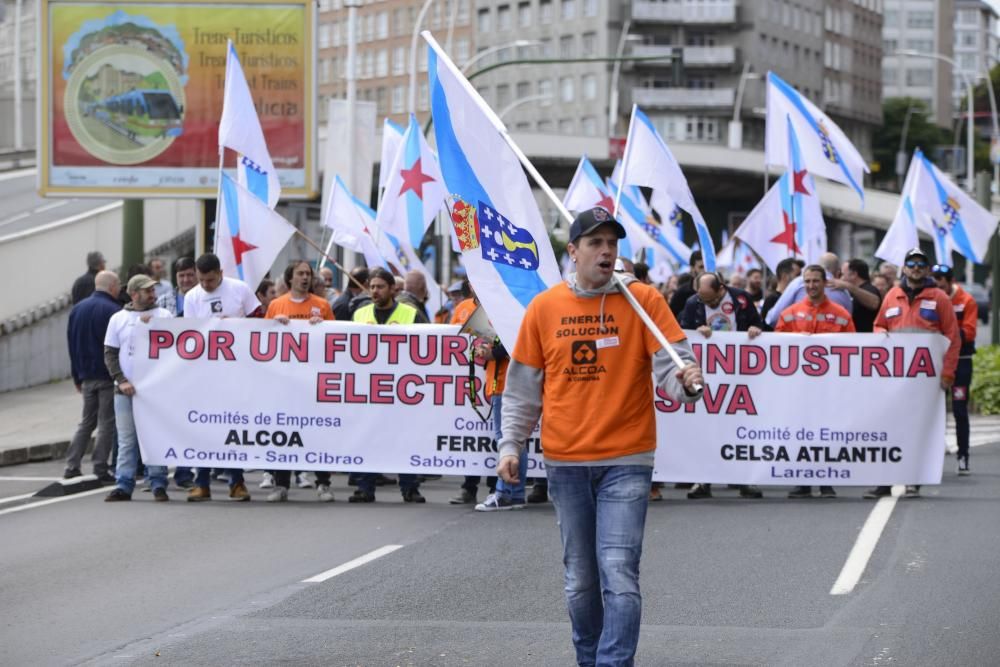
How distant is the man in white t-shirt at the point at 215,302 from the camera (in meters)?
14.2

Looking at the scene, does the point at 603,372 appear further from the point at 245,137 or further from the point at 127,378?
the point at 245,137

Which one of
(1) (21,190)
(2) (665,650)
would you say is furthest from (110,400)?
(1) (21,190)

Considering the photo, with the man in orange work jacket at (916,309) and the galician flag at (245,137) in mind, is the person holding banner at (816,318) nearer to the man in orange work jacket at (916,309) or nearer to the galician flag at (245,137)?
the man in orange work jacket at (916,309)

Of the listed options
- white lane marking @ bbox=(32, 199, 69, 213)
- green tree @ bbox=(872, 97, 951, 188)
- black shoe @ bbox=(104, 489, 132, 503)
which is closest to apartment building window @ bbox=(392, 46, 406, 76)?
green tree @ bbox=(872, 97, 951, 188)

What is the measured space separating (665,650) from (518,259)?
1.95m

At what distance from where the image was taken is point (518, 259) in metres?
8.50

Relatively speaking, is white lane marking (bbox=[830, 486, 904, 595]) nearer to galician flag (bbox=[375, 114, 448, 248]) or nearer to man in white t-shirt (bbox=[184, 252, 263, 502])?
man in white t-shirt (bbox=[184, 252, 263, 502])

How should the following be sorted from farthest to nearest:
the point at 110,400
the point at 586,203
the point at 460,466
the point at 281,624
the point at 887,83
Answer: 1. the point at 887,83
2. the point at 586,203
3. the point at 110,400
4. the point at 460,466
5. the point at 281,624

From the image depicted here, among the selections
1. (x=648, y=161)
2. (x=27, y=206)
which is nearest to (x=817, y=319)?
(x=648, y=161)

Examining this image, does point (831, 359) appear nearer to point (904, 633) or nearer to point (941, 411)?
point (941, 411)

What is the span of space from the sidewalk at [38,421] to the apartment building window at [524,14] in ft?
318

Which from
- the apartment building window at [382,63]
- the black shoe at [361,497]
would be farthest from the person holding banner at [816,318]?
the apartment building window at [382,63]

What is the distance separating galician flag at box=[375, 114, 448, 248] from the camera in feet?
67.1

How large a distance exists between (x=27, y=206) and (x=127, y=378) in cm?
3123
